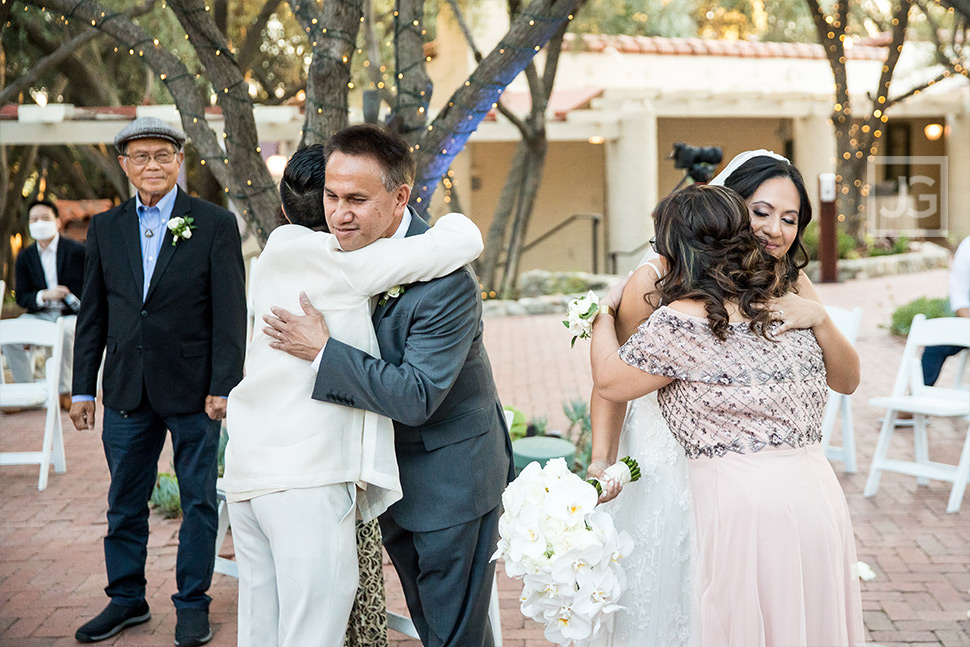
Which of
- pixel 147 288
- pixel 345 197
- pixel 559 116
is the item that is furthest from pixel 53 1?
pixel 559 116

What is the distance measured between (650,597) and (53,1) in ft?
13.7

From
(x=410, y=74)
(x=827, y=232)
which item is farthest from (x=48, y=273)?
(x=827, y=232)

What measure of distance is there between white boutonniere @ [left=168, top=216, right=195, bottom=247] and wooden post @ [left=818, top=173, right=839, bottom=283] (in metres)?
13.3

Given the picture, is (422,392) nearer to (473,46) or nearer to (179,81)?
(179,81)

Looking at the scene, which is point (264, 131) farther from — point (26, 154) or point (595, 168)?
point (595, 168)

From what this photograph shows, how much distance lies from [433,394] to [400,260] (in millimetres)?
350

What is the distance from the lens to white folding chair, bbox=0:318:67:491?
6.41m

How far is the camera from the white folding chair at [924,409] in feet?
18.3

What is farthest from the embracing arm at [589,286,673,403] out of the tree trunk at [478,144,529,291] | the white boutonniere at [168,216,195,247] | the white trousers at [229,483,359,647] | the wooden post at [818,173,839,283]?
the wooden post at [818,173,839,283]

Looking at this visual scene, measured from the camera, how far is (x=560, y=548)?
2354 mm

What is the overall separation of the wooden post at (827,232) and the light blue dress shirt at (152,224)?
13254 mm

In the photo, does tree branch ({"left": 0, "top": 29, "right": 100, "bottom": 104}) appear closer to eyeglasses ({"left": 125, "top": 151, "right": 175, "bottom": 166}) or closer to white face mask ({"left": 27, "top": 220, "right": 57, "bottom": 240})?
white face mask ({"left": 27, "top": 220, "right": 57, "bottom": 240})

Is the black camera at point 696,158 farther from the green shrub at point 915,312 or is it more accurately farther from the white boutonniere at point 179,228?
the green shrub at point 915,312

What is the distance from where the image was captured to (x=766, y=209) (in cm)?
285
